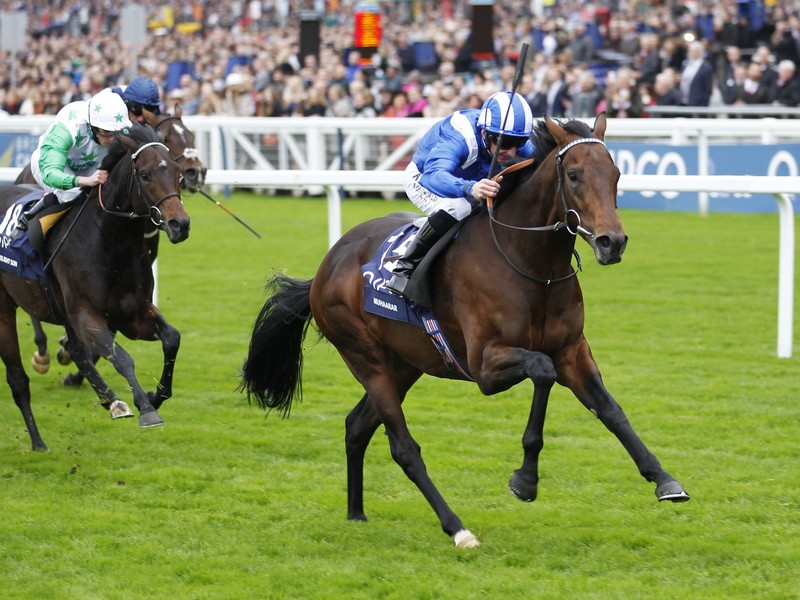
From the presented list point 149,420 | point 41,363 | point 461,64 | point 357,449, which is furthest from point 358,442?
point 461,64

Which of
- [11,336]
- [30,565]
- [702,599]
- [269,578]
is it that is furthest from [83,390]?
[702,599]

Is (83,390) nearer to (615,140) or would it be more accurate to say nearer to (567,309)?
(567,309)

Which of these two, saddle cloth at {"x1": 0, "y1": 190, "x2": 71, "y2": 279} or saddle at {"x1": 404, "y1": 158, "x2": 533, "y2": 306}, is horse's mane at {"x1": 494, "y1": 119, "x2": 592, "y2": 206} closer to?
saddle at {"x1": 404, "y1": 158, "x2": 533, "y2": 306}

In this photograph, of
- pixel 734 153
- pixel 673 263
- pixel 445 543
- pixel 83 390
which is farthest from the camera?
pixel 734 153

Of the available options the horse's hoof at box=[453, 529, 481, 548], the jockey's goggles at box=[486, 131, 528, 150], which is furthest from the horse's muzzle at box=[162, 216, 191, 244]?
the horse's hoof at box=[453, 529, 481, 548]

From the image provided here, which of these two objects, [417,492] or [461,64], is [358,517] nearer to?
[417,492]

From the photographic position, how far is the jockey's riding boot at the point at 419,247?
4738 mm

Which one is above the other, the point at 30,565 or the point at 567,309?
the point at 567,309

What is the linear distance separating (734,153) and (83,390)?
7763 millimetres

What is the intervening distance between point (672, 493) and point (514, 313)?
2.81ft

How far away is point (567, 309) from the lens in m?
4.46

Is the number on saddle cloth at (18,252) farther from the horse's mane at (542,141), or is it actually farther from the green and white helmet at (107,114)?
the horse's mane at (542,141)

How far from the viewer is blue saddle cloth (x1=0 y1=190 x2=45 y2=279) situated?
6.27 m

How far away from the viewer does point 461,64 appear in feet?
62.2
